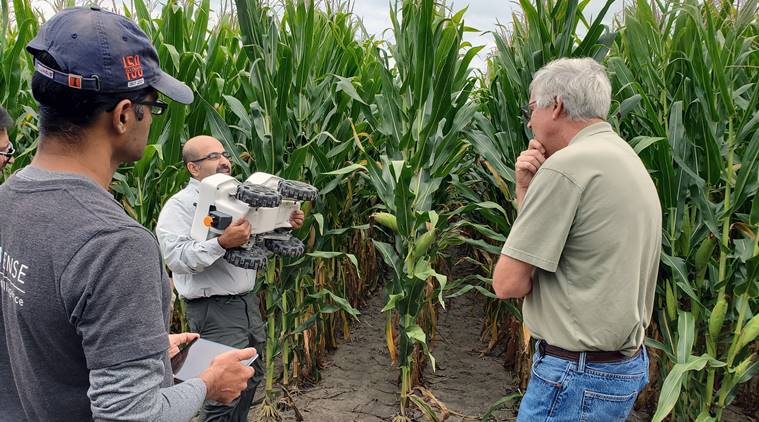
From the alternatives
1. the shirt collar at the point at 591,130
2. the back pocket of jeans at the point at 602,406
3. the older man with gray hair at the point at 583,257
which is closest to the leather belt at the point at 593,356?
the older man with gray hair at the point at 583,257

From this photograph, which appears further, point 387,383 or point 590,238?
point 387,383

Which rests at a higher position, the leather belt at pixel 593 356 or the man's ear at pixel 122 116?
the man's ear at pixel 122 116

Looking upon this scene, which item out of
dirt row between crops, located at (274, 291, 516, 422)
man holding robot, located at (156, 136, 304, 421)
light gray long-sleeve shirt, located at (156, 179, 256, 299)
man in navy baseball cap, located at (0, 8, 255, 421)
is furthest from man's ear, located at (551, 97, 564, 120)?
dirt row between crops, located at (274, 291, 516, 422)

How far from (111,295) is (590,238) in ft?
4.97

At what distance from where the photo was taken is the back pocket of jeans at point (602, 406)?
7.02 ft

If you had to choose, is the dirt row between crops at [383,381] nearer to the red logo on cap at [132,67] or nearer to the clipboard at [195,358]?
the clipboard at [195,358]

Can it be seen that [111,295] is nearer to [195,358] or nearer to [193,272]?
[195,358]

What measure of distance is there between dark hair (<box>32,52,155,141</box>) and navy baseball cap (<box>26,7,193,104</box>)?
0.04ft

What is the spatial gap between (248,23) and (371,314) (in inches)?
139

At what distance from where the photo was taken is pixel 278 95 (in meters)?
3.73

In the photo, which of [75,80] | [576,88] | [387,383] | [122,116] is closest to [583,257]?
[576,88]

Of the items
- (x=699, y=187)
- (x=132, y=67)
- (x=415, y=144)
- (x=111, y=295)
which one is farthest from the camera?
(x=415, y=144)

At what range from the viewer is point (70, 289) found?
43.9 inches

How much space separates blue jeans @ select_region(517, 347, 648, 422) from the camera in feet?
6.95
